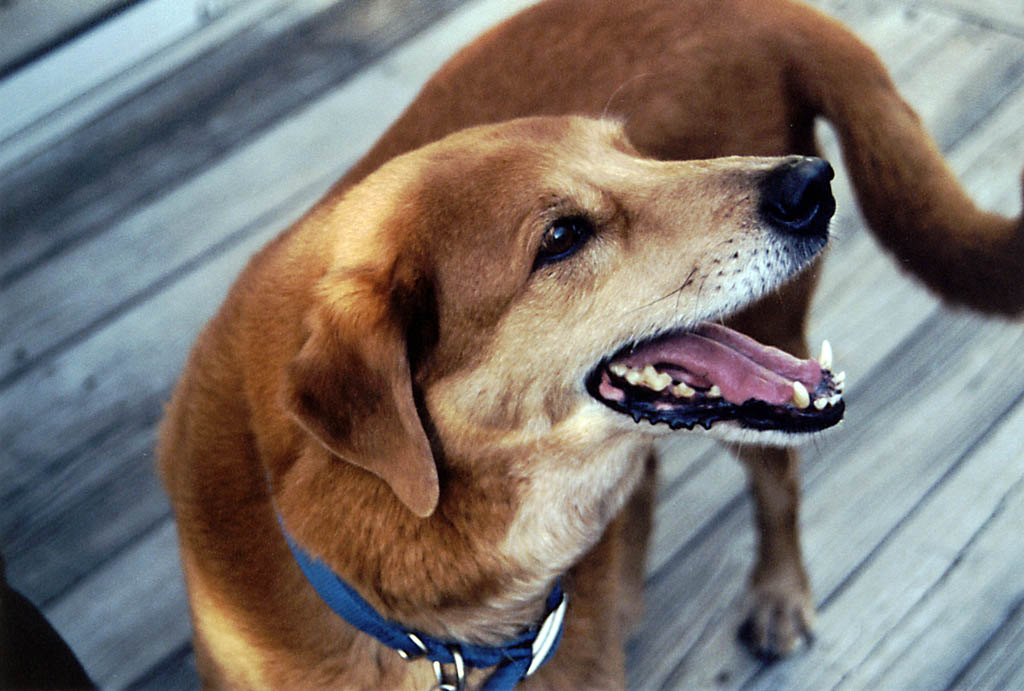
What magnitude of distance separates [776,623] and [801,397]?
832mm

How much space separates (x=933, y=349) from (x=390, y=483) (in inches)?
69.9

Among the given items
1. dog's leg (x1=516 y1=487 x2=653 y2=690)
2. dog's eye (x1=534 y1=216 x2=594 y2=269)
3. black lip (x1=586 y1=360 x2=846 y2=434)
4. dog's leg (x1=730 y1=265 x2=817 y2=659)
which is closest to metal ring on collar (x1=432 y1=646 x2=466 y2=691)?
dog's leg (x1=516 y1=487 x2=653 y2=690)

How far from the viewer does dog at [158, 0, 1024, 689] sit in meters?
1.54

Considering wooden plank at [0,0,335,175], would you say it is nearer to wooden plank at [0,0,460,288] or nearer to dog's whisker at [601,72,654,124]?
wooden plank at [0,0,460,288]

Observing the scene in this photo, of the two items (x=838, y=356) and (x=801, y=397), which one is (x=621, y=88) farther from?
(x=838, y=356)

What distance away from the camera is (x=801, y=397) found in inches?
63.3

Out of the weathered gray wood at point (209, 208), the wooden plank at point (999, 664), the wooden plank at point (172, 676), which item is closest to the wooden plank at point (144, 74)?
the weathered gray wood at point (209, 208)

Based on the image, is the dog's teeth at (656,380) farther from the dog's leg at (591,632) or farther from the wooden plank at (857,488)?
the wooden plank at (857,488)

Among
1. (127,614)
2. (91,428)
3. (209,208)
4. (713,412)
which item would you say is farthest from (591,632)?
(209,208)

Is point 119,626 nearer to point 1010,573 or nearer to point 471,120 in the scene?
point 471,120

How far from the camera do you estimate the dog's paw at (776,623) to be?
2258 mm

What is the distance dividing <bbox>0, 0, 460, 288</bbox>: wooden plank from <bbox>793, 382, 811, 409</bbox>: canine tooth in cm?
215

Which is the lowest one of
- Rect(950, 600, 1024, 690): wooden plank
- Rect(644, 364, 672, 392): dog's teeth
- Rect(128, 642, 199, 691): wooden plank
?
Rect(950, 600, 1024, 690): wooden plank

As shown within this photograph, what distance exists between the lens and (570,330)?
5.15 ft
